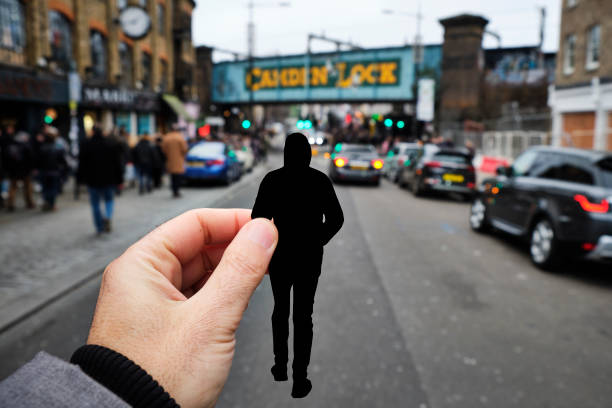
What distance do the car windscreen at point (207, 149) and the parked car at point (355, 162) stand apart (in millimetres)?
607

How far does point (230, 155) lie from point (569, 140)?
26.9 meters

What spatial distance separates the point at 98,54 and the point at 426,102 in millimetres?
23451

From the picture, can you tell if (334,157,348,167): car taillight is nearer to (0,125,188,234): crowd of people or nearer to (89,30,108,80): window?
(0,125,188,234): crowd of people

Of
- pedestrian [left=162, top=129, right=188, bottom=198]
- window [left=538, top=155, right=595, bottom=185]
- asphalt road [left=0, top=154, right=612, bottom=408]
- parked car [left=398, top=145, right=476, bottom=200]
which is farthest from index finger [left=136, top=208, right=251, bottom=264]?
window [left=538, top=155, right=595, bottom=185]

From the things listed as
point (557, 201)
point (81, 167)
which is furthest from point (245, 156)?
point (557, 201)

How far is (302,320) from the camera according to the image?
443 mm

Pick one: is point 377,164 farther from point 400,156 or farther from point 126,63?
point 126,63

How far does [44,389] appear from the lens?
61 cm

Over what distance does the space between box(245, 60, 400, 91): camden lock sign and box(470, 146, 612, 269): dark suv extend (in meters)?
4.85

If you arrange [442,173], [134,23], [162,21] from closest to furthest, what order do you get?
[442,173], [162,21], [134,23]

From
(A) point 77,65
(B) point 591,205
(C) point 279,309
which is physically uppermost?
(A) point 77,65

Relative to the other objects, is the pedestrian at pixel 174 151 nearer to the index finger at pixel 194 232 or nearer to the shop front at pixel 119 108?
the index finger at pixel 194 232

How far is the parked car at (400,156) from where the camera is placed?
3.00ft

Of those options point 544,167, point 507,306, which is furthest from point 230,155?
point 544,167
